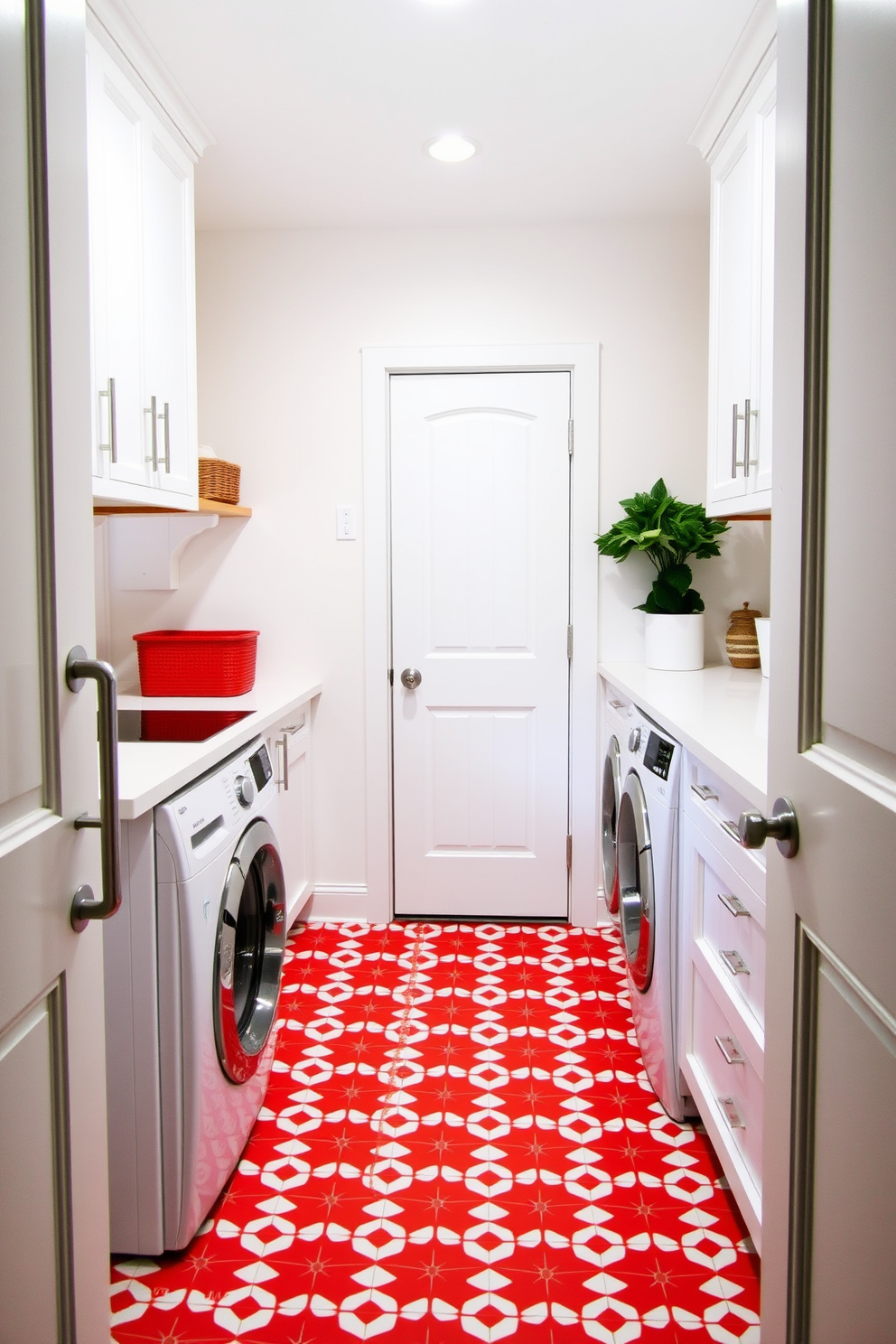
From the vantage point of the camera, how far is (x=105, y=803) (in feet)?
3.15

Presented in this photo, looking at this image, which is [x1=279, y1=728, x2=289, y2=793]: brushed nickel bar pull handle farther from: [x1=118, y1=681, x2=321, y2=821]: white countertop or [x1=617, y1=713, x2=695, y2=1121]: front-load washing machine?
[x1=617, y1=713, x2=695, y2=1121]: front-load washing machine

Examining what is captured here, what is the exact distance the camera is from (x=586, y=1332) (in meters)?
1.49

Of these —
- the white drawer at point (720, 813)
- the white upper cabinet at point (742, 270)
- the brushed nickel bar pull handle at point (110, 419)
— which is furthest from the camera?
the white upper cabinet at point (742, 270)

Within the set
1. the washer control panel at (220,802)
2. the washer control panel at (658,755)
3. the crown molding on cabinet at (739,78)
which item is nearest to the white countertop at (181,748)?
the washer control panel at (220,802)

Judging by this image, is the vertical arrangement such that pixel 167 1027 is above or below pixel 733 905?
below

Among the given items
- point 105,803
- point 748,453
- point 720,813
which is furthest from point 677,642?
point 105,803

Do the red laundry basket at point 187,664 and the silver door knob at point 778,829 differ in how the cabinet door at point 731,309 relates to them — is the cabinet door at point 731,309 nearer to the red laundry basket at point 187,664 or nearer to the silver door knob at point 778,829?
the silver door knob at point 778,829

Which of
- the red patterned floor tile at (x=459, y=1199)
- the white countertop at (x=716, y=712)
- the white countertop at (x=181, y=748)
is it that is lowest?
the red patterned floor tile at (x=459, y=1199)

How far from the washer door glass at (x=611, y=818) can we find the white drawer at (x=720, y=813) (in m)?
0.72

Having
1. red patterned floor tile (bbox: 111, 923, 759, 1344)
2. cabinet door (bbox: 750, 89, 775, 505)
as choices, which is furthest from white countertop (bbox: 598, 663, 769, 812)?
red patterned floor tile (bbox: 111, 923, 759, 1344)

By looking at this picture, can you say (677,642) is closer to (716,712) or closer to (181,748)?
(716,712)

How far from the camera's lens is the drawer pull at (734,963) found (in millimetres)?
1552

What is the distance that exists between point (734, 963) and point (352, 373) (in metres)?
2.29

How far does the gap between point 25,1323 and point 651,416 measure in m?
2.87
